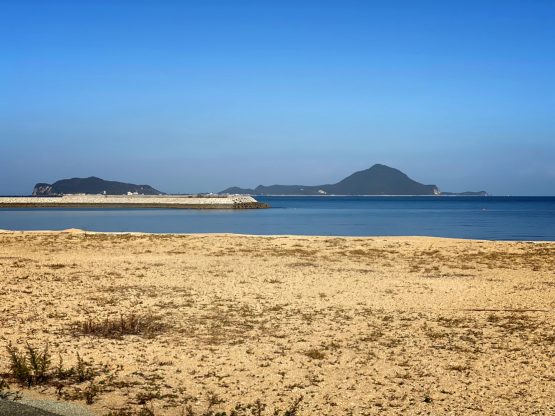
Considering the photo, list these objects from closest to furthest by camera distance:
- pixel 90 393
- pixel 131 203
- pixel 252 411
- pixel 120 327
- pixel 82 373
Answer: pixel 252 411
pixel 90 393
pixel 82 373
pixel 120 327
pixel 131 203

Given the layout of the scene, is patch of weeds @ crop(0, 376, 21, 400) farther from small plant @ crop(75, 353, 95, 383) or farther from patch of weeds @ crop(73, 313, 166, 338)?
patch of weeds @ crop(73, 313, 166, 338)

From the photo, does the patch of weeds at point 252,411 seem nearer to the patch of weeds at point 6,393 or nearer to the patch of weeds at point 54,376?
the patch of weeds at point 54,376

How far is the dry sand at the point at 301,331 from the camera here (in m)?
7.34

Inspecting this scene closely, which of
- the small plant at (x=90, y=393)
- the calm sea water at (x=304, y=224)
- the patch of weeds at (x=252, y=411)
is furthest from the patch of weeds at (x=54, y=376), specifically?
the calm sea water at (x=304, y=224)

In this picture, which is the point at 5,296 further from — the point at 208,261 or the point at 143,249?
the point at 143,249

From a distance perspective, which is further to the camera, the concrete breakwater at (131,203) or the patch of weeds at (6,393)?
the concrete breakwater at (131,203)

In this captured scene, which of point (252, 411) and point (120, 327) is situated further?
point (120, 327)

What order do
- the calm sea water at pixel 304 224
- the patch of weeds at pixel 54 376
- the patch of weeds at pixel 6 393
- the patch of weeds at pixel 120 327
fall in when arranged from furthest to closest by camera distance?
the calm sea water at pixel 304 224, the patch of weeds at pixel 120 327, the patch of weeds at pixel 54 376, the patch of weeds at pixel 6 393

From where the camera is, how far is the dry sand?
24.1 ft

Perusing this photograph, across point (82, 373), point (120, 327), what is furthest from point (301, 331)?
point (82, 373)

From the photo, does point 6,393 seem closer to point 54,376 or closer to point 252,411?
point 54,376

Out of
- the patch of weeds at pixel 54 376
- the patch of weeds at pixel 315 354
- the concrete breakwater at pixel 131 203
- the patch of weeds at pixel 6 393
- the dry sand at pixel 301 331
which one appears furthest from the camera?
the concrete breakwater at pixel 131 203

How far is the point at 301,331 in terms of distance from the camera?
10711 mm

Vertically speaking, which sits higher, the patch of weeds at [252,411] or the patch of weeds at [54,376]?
the patch of weeds at [54,376]
